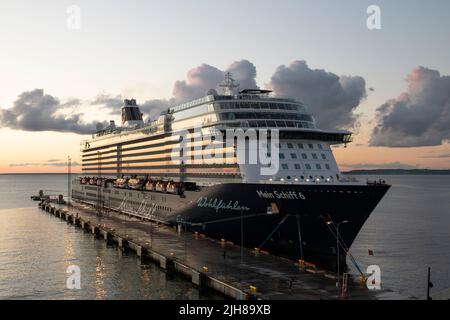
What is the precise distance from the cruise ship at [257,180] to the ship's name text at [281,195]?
87 millimetres

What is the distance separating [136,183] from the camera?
226 feet

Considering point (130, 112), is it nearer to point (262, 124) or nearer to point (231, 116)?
point (231, 116)

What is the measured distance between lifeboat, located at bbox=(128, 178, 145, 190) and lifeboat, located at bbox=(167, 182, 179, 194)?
1276 cm

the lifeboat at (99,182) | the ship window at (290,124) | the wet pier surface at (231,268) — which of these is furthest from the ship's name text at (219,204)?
the lifeboat at (99,182)

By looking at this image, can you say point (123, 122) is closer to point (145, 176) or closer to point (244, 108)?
point (145, 176)

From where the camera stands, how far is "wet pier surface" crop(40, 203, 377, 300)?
29422 mm

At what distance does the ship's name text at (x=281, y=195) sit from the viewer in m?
36.8

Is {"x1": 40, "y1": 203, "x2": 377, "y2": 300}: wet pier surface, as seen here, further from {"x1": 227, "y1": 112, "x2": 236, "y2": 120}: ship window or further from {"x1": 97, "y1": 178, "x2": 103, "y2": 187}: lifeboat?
{"x1": 97, "y1": 178, "x2": 103, "y2": 187}: lifeboat

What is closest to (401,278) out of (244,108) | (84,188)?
(244,108)

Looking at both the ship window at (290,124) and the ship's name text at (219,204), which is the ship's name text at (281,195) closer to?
the ship's name text at (219,204)

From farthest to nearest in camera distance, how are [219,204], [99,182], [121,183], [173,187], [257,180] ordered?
[99,182] → [121,183] → [173,187] → [219,204] → [257,180]

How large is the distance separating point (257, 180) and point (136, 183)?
32.1 metres

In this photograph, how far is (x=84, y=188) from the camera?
4186 inches

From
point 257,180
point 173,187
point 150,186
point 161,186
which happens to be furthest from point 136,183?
point 257,180
